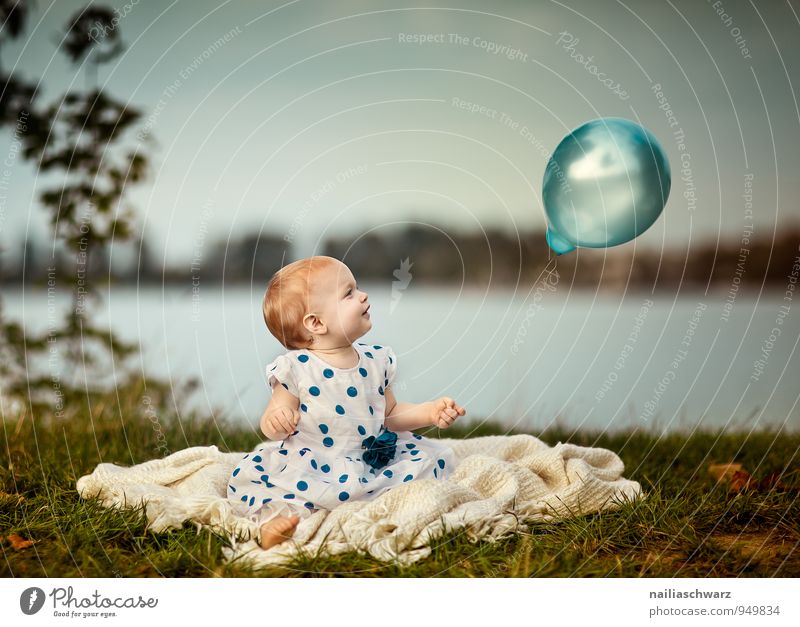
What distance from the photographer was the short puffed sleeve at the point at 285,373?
321 cm

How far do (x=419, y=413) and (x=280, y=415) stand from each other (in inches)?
20.4

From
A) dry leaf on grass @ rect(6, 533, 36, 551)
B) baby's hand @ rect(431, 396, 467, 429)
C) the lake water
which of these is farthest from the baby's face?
dry leaf on grass @ rect(6, 533, 36, 551)

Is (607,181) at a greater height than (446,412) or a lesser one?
greater

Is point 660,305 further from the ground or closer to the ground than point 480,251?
closer to the ground

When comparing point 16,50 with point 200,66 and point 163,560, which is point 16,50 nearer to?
point 200,66

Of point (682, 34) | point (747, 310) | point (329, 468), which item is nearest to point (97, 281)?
point (329, 468)

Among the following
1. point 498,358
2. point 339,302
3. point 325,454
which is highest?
point 339,302

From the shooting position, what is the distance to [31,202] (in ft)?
17.3

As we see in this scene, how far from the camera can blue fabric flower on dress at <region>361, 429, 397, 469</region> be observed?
3281 mm

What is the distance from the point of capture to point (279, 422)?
315 centimetres

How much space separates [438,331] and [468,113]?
1.27 meters

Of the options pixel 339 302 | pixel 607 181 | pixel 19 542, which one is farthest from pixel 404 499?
pixel 607 181

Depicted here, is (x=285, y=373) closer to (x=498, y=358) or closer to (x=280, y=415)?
(x=280, y=415)

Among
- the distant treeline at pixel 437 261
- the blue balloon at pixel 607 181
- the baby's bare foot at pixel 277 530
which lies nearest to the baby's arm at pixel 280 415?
the baby's bare foot at pixel 277 530
